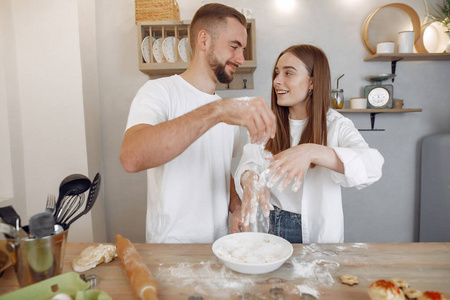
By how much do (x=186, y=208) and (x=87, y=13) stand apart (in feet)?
5.91

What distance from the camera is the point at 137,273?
79 cm

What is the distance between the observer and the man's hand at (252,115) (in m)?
0.93

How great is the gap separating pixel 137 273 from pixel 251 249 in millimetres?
388

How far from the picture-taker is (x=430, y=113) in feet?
8.36

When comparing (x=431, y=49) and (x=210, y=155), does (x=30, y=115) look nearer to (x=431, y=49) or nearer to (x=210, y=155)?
(x=210, y=155)

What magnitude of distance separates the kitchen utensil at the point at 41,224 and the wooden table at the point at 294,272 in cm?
23

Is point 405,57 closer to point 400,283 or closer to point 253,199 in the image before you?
point 253,199

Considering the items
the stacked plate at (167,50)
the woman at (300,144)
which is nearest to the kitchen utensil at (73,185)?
the woman at (300,144)

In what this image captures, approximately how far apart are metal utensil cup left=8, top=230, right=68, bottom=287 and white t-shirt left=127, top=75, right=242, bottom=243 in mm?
572

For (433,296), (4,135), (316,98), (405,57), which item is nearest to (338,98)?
(405,57)

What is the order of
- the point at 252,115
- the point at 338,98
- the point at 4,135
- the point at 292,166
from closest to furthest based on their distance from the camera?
1. the point at 252,115
2. the point at 292,166
3. the point at 4,135
4. the point at 338,98

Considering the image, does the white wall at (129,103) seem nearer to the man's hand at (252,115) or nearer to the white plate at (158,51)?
the white plate at (158,51)

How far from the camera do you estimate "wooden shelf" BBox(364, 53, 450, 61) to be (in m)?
2.26

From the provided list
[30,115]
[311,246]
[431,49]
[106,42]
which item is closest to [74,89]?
[30,115]
